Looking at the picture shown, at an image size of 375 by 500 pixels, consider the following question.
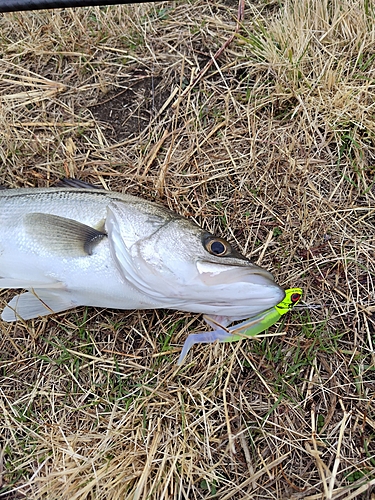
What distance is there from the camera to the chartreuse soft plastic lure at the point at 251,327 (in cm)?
267

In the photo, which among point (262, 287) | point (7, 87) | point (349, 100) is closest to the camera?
point (262, 287)

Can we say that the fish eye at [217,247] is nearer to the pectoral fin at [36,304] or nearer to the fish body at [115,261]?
the fish body at [115,261]

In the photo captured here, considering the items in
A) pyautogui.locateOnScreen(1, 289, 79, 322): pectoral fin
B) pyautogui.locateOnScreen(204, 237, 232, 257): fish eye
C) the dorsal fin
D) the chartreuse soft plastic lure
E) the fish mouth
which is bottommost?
the chartreuse soft plastic lure

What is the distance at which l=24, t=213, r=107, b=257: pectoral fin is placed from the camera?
2.60 meters

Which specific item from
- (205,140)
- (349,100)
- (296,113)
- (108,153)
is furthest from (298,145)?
(108,153)

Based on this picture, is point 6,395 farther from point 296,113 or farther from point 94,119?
point 296,113

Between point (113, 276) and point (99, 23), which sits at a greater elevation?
point (99, 23)

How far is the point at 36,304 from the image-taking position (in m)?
2.83

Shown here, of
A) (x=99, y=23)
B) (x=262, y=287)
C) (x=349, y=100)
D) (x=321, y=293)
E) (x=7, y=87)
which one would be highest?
(x=99, y=23)

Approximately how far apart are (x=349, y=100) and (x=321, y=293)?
4.68 feet

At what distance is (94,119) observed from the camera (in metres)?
3.47

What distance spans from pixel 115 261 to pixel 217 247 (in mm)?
613

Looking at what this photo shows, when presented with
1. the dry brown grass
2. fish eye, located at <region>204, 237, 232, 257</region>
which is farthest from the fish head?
the dry brown grass

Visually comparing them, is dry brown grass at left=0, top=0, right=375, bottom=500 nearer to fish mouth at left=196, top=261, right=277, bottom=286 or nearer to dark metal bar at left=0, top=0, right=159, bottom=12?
fish mouth at left=196, top=261, right=277, bottom=286
